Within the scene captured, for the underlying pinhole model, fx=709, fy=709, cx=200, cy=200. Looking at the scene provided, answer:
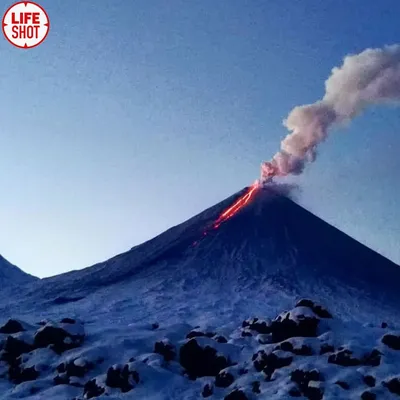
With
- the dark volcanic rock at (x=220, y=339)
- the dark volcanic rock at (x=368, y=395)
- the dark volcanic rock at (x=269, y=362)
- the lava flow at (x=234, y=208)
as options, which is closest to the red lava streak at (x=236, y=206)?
the lava flow at (x=234, y=208)

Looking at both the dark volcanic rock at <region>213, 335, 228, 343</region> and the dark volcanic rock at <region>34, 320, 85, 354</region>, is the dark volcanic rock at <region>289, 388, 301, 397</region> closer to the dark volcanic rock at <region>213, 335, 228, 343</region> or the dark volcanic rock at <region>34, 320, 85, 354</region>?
the dark volcanic rock at <region>213, 335, 228, 343</region>

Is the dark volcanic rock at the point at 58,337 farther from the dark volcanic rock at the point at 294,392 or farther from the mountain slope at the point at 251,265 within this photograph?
the mountain slope at the point at 251,265

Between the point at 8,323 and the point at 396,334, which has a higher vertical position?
the point at 8,323

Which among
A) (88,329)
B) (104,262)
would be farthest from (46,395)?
(104,262)

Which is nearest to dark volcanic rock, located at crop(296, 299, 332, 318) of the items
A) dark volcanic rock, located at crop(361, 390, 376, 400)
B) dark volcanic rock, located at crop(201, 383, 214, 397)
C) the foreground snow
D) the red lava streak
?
the foreground snow

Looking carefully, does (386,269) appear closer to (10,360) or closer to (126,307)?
(126,307)

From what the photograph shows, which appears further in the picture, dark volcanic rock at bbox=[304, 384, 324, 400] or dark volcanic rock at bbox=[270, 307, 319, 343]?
dark volcanic rock at bbox=[270, 307, 319, 343]

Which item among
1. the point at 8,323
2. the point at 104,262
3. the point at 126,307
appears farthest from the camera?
the point at 104,262
